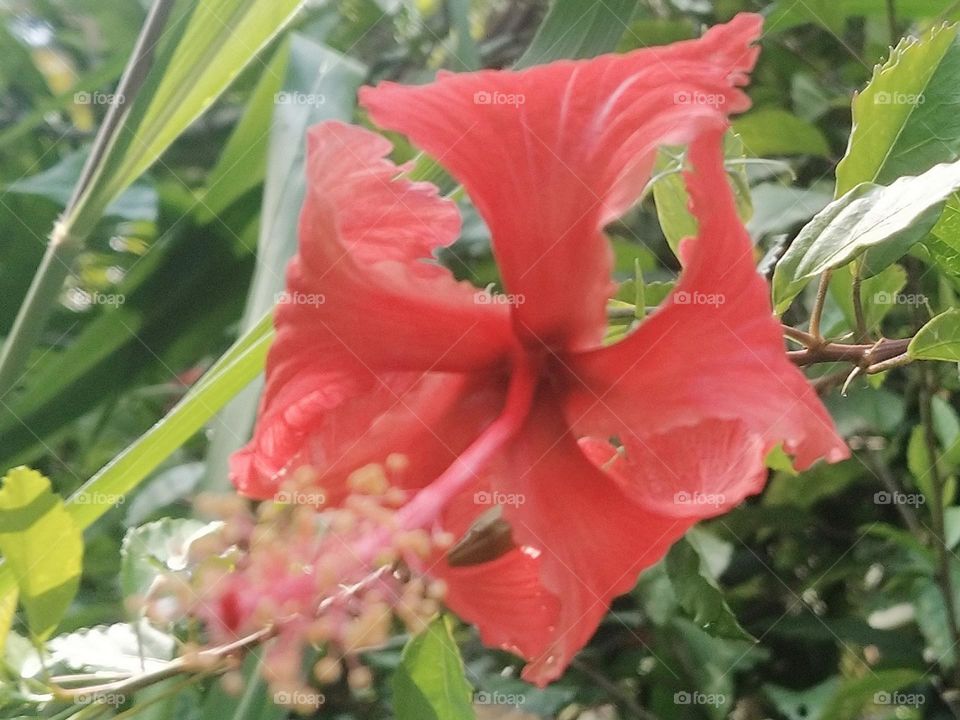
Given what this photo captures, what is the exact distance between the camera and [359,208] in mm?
406

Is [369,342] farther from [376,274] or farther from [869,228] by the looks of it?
[869,228]

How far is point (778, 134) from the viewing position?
813 mm

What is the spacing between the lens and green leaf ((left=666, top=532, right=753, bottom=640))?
1.71 ft

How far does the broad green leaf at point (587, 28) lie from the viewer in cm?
58

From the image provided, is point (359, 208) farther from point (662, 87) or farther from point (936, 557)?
point (936, 557)

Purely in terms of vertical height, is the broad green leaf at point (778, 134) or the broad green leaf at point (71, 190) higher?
the broad green leaf at point (71, 190)

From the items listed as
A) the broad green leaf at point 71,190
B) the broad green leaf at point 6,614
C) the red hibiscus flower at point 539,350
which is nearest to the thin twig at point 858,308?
the red hibiscus flower at point 539,350

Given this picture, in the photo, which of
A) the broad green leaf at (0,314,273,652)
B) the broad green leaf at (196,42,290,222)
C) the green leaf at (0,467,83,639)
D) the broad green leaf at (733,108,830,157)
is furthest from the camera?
the broad green leaf at (196,42,290,222)

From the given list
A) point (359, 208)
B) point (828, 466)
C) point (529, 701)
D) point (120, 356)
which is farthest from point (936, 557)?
point (120, 356)

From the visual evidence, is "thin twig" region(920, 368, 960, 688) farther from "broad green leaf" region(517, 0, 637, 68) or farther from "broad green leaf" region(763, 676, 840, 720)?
"broad green leaf" region(517, 0, 637, 68)

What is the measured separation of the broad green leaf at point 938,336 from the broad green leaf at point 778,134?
43 centimetres

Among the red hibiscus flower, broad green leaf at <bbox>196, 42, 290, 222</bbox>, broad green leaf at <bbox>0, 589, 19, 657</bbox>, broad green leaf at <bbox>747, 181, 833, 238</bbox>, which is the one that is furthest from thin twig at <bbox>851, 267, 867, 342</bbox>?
broad green leaf at <bbox>196, 42, 290, 222</bbox>

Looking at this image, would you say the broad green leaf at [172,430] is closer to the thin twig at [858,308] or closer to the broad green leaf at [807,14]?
the thin twig at [858,308]

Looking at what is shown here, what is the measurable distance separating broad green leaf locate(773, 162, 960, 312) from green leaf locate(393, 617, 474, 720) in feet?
0.86
